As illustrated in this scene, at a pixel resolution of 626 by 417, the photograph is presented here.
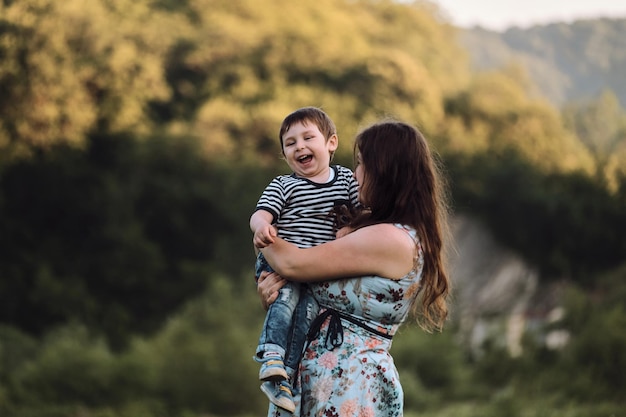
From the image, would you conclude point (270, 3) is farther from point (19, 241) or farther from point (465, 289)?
point (19, 241)

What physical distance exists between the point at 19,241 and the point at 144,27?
218 inches

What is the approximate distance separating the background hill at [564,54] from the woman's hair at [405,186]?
28648 millimetres

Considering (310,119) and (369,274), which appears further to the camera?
(310,119)

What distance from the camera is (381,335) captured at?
2.72 m

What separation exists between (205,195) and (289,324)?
1640 centimetres

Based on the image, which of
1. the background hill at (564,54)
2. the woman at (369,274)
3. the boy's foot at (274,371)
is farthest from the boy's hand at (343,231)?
the background hill at (564,54)

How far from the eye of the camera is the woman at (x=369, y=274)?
2.65 meters

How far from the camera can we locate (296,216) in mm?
2805

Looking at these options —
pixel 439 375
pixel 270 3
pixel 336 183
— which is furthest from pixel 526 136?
pixel 336 183

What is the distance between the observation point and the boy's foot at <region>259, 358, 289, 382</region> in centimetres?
259

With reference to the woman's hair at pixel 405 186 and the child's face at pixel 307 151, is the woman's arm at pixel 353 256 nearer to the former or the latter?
the woman's hair at pixel 405 186

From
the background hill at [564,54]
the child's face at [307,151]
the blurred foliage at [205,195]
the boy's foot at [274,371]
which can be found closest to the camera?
the boy's foot at [274,371]

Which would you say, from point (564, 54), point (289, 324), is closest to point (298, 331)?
point (289, 324)

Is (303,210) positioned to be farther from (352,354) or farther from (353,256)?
(352,354)
